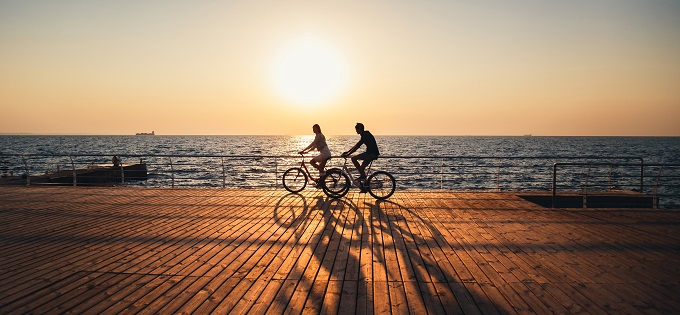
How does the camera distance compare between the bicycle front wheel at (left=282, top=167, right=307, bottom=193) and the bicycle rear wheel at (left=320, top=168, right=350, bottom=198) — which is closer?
the bicycle rear wheel at (left=320, top=168, right=350, bottom=198)

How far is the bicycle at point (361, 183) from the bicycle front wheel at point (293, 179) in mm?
896

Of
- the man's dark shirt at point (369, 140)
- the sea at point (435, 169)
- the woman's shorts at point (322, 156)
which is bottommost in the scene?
the sea at point (435, 169)

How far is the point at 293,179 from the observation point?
11508 mm

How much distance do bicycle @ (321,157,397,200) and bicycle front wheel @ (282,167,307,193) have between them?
0.90 m

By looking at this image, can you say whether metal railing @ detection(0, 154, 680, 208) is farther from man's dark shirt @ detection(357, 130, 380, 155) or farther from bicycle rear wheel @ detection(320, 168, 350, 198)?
bicycle rear wheel @ detection(320, 168, 350, 198)

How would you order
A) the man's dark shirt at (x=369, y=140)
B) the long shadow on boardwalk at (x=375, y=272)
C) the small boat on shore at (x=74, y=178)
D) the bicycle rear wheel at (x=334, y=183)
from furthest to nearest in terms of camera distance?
the small boat on shore at (x=74, y=178), the bicycle rear wheel at (x=334, y=183), the man's dark shirt at (x=369, y=140), the long shadow on boardwalk at (x=375, y=272)

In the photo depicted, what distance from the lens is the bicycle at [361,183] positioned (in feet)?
34.4

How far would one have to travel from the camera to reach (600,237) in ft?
22.2

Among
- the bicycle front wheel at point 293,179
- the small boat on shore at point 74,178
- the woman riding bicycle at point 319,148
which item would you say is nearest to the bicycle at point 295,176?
the bicycle front wheel at point 293,179

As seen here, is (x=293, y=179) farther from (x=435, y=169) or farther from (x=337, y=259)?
(x=435, y=169)

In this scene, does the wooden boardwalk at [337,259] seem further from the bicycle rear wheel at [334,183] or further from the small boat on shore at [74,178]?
the small boat on shore at [74,178]

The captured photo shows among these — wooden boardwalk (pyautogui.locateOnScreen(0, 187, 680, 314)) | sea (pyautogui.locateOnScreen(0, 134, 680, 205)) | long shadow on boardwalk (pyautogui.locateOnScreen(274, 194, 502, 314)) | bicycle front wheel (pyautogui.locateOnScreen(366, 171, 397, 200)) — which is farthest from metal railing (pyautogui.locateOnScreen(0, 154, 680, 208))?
long shadow on boardwalk (pyautogui.locateOnScreen(274, 194, 502, 314))

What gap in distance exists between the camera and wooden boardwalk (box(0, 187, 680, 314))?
3.99 meters

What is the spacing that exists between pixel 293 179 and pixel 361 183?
216 centimetres
